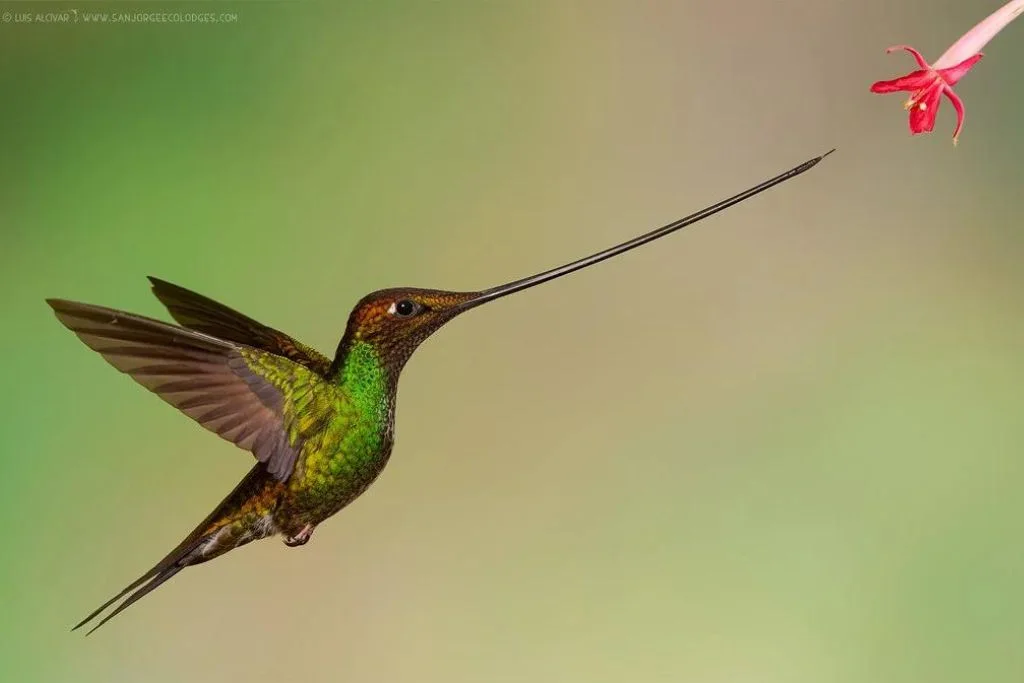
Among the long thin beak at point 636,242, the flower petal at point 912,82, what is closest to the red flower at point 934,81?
the flower petal at point 912,82

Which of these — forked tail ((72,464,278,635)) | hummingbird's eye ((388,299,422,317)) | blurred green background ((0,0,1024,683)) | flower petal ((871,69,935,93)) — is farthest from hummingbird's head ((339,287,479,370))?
blurred green background ((0,0,1024,683))

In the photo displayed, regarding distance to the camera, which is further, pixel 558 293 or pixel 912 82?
pixel 558 293

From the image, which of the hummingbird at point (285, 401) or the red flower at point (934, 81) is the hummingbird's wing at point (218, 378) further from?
the red flower at point (934, 81)

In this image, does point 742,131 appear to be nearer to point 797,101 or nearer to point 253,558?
point 797,101

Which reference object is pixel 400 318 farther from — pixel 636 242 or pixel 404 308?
pixel 636 242

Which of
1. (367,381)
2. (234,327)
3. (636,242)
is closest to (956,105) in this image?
(636,242)

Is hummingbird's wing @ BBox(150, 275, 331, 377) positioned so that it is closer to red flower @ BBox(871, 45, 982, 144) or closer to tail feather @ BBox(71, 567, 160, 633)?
tail feather @ BBox(71, 567, 160, 633)
